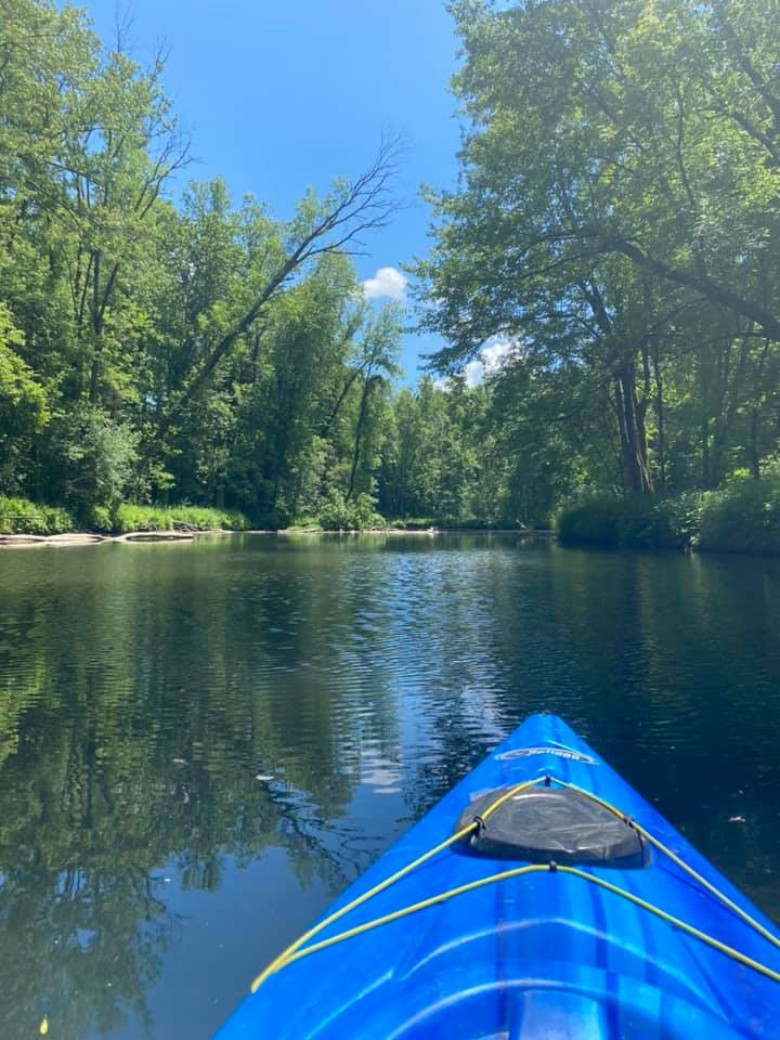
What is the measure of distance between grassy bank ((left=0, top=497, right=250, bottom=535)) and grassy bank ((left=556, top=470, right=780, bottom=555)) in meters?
19.2

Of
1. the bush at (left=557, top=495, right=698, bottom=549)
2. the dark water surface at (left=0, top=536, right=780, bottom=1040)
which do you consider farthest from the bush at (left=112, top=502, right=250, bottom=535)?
the dark water surface at (left=0, top=536, right=780, bottom=1040)

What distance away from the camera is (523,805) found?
9.18 feet

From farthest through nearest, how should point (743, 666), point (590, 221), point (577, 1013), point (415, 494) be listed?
point (415, 494)
point (590, 221)
point (743, 666)
point (577, 1013)

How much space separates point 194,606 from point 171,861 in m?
8.80

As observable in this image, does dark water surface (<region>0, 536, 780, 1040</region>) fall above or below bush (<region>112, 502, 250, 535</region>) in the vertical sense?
below

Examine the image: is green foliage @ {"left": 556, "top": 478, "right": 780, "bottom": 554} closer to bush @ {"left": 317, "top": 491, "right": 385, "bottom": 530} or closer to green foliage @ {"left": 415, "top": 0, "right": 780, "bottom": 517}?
green foliage @ {"left": 415, "top": 0, "right": 780, "bottom": 517}

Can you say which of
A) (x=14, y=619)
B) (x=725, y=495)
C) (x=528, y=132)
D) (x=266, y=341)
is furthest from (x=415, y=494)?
(x=14, y=619)

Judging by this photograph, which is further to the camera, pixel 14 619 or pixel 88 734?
pixel 14 619

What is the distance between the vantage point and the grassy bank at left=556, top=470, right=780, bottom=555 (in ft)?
74.4

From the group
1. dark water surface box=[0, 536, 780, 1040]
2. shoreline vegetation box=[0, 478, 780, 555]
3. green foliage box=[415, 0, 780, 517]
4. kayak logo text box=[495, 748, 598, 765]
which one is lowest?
dark water surface box=[0, 536, 780, 1040]

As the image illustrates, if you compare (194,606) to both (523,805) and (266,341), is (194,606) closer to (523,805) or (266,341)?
(523,805)

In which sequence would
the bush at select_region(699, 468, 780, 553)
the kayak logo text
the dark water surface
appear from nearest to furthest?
the dark water surface
the kayak logo text
the bush at select_region(699, 468, 780, 553)

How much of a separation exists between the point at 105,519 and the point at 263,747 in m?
28.1

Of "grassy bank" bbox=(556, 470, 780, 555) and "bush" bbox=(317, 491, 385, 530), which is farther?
"bush" bbox=(317, 491, 385, 530)
